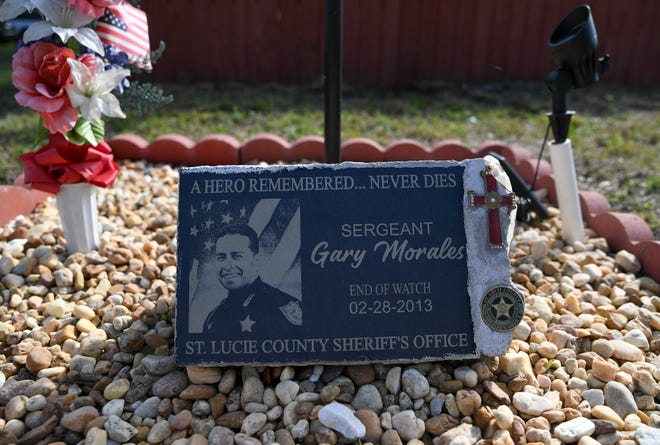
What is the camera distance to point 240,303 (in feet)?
6.83

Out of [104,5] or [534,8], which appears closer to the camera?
[104,5]

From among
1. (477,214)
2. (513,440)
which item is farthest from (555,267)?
(513,440)

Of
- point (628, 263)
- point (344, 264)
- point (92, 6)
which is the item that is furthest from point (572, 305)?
point (92, 6)

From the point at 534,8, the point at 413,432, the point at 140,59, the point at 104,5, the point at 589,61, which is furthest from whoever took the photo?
the point at 534,8

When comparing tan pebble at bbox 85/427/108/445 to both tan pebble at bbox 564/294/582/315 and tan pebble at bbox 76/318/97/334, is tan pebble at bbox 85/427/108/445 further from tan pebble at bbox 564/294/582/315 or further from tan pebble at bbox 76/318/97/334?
tan pebble at bbox 564/294/582/315

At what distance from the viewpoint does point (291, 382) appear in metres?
2.03

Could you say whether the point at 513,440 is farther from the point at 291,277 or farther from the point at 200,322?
the point at 200,322

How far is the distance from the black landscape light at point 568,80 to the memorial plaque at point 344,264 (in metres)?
1.18

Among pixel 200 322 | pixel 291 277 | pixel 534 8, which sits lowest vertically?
pixel 200 322

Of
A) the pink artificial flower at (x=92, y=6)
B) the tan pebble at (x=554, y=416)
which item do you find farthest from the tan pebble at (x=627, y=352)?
the pink artificial flower at (x=92, y=6)

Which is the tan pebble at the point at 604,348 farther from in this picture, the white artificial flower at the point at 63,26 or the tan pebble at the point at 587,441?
the white artificial flower at the point at 63,26

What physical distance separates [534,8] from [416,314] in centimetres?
647

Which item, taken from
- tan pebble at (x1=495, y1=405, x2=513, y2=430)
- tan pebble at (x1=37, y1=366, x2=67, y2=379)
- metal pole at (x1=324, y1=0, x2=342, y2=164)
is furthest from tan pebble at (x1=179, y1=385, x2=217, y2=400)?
metal pole at (x1=324, y1=0, x2=342, y2=164)

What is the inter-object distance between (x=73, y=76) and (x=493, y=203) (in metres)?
1.66
